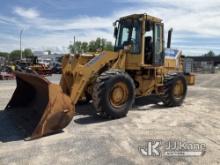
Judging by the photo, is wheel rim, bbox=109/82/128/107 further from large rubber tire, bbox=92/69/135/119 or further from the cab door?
the cab door

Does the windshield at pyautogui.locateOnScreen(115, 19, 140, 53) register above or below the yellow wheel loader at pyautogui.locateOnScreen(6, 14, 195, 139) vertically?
above

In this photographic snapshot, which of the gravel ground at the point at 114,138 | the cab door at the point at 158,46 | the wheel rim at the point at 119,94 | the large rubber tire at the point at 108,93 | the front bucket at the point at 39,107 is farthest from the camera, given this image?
the cab door at the point at 158,46

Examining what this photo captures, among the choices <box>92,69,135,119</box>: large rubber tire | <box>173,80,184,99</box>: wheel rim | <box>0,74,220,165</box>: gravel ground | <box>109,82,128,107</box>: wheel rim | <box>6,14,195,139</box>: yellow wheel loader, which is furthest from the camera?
<box>173,80,184,99</box>: wheel rim

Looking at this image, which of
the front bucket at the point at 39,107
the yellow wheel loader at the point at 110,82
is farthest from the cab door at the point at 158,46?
the front bucket at the point at 39,107

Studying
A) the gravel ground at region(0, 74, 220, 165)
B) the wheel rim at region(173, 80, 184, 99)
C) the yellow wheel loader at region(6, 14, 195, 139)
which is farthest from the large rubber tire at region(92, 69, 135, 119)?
the wheel rim at region(173, 80, 184, 99)

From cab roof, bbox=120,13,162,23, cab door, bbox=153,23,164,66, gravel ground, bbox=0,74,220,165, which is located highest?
cab roof, bbox=120,13,162,23

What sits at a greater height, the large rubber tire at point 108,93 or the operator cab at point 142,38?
the operator cab at point 142,38

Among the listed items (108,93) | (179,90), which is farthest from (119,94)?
(179,90)

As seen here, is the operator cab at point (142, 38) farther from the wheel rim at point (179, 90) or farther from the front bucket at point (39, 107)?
the front bucket at point (39, 107)

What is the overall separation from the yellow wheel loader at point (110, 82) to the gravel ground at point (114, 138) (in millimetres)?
367

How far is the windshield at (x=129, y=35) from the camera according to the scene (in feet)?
30.9

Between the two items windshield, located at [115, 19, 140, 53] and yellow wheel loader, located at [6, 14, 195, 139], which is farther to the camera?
windshield, located at [115, 19, 140, 53]

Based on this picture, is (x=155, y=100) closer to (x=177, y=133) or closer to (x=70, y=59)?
(x=70, y=59)

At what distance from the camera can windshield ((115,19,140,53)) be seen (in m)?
9.43
